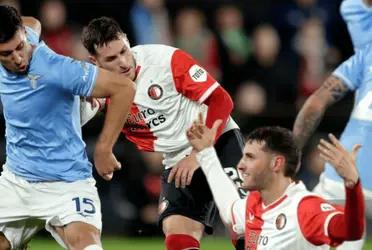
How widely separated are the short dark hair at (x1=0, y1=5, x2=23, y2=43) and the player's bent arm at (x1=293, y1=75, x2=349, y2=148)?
251 cm

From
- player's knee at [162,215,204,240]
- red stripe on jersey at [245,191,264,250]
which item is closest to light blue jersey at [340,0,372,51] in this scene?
player's knee at [162,215,204,240]

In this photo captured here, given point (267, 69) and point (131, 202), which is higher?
point (267, 69)

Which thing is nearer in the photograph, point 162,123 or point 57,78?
point 57,78

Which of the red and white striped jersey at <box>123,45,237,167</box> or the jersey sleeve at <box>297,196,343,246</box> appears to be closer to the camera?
the jersey sleeve at <box>297,196,343,246</box>

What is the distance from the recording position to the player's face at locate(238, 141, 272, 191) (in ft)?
21.5

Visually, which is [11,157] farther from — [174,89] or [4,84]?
[174,89]

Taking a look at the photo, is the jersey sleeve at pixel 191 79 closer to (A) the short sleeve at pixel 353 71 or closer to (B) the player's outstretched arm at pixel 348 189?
(A) the short sleeve at pixel 353 71

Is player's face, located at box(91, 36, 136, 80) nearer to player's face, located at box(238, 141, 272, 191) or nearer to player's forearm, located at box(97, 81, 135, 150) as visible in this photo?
player's forearm, located at box(97, 81, 135, 150)

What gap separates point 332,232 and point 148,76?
86.8 inches

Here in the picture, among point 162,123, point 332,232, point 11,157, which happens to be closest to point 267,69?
point 162,123

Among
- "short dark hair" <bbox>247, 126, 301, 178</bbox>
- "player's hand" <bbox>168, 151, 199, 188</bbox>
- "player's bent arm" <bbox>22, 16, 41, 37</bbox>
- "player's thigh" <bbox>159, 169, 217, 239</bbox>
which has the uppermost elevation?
"player's bent arm" <bbox>22, 16, 41, 37</bbox>

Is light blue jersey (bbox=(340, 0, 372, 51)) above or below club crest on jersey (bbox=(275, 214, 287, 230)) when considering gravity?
above

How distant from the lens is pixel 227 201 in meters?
6.83

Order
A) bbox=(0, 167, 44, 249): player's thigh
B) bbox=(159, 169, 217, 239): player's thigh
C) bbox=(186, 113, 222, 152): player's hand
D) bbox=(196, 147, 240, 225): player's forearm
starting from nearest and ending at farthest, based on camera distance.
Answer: bbox=(186, 113, 222, 152): player's hand, bbox=(196, 147, 240, 225): player's forearm, bbox=(0, 167, 44, 249): player's thigh, bbox=(159, 169, 217, 239): player's thigh
